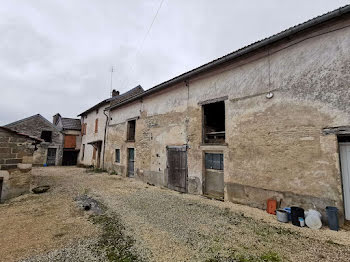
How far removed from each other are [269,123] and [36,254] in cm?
615

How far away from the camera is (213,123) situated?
762 centimetres

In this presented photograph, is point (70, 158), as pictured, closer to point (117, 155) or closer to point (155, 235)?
point (117, 155)

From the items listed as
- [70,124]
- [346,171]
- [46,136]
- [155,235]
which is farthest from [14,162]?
[70,124]

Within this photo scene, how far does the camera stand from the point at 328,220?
3.89 meters

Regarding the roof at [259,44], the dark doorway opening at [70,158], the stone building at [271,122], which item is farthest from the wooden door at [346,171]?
the dark doorway opening at [70,158]

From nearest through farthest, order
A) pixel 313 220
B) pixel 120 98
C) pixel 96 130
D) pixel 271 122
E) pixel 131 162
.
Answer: pixel 313 220, pixel 271 122, pixel 131 162, pixel 120 98, pixel 96 130

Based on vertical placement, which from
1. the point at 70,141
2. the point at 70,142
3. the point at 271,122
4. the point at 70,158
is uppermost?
the point at 271,122

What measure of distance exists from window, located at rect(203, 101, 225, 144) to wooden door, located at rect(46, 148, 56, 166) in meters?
19.0

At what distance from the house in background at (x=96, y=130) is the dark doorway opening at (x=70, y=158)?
1201mm

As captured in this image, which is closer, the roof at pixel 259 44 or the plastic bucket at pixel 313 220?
the plastic bucket at pixel 313 220

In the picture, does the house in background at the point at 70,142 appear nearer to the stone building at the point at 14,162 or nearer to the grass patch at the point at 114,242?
the stone building at the point at 14,162

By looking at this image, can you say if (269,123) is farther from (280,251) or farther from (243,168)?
(280,251)

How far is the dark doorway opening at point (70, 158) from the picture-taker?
780 inches

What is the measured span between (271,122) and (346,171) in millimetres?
2014
